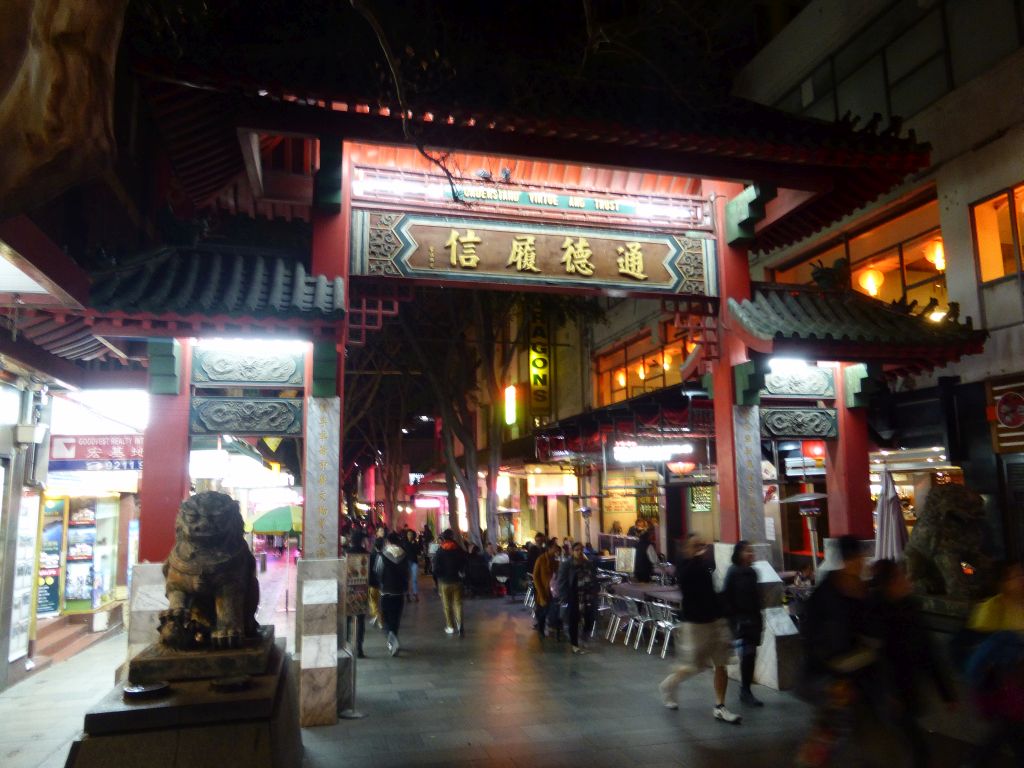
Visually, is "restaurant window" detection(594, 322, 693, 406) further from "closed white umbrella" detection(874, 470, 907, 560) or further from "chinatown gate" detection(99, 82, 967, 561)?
"chinatown gate" detection(99, 82, 967, 561)

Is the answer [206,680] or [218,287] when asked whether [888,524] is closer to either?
[206,680]

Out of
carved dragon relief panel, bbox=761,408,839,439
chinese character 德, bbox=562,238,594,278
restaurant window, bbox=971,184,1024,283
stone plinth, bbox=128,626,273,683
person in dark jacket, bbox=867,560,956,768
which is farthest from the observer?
restaurant window, bbox=971,184,1024,283

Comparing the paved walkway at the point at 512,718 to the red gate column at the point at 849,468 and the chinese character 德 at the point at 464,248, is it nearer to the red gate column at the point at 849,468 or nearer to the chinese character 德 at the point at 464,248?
the red gate column at the point at 849,468

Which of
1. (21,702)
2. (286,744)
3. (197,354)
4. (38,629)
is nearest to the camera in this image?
(286,744)

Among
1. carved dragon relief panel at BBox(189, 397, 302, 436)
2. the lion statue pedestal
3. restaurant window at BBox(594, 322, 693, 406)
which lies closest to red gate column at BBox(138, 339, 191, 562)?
carved dragon relief panel at BBox(189, 397, 302, 436)

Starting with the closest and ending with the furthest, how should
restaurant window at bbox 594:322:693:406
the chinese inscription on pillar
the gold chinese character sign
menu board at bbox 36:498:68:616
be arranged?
the chinese inscription on pillar
the gold chinese character sign
menu board at bbox 36:498:68:616
restaurant window at bbox 594:322:693:406

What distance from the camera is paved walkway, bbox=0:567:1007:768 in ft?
22.6

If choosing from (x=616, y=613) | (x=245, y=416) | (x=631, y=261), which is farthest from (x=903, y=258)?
(x=245, y=416)

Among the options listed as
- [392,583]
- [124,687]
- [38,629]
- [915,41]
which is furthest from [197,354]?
[915,41]

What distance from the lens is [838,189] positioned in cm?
1024

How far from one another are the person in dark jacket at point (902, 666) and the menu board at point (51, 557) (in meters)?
13.2

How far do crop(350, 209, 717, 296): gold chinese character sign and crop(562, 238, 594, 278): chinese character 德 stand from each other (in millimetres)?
13

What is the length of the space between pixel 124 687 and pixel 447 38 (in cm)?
759

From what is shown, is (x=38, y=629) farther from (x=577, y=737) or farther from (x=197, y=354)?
(x=577, y=737)
